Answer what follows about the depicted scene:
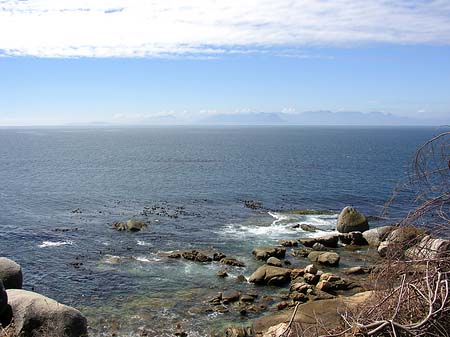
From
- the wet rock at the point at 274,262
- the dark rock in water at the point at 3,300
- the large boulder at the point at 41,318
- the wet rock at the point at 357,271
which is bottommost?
the wet rock at the point at 357,271

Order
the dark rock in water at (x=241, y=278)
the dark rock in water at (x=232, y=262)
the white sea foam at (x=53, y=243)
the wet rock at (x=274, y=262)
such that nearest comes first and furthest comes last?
the dark rock in water at (x=241, y=278)
the wet rock at (x=274, y=262)
the dark rock in water at (x=232, y=262)
the white sea foam at (x=53, y=243)

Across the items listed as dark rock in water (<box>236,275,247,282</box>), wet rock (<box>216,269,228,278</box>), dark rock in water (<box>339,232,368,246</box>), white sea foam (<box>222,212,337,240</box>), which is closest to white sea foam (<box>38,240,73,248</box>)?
white sea foam (<box>222,212,337,240</box>)

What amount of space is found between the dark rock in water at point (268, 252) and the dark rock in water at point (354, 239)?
7454mm

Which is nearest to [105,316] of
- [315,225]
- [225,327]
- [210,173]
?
[225,327]

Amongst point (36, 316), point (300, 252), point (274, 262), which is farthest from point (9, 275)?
point (300, 252)

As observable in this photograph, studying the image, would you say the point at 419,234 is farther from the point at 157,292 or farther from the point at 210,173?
the point at 210,173

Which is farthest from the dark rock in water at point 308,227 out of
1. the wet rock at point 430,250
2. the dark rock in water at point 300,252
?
the wet rock at point 430,250

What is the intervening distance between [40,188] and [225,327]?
5635cm

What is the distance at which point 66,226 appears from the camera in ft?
158

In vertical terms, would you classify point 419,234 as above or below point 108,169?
above

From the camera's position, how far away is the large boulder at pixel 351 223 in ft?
146

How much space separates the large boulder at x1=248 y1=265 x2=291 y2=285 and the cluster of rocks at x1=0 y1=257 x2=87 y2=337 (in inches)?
520

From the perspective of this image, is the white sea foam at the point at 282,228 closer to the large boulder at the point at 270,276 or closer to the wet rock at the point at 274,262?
the wet rock at the point at 274,262

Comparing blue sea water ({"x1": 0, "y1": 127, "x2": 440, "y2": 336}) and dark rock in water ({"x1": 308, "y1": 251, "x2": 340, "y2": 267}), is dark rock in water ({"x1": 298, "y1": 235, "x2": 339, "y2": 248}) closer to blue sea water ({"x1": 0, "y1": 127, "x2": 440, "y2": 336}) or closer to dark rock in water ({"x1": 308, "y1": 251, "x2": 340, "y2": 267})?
blue sea water ({"x1": 0, "y1": 127, "x2": 440, "y2": 336})
